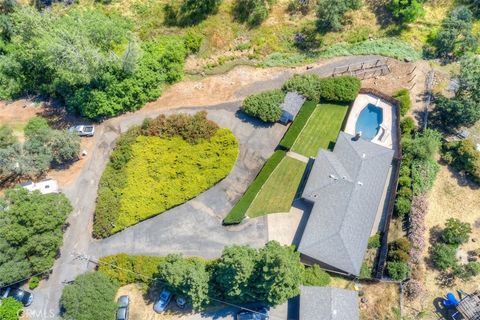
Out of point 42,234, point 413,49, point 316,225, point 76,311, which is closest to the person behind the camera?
point 76,311

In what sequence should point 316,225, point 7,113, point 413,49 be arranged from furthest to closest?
1. point 413,49
2. point 7,113
3. point 316,225

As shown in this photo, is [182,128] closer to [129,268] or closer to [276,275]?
[129,268]

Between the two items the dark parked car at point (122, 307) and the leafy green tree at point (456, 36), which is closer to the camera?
the dark parked car at point (122, 307)

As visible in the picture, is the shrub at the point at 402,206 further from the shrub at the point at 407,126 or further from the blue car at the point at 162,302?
the blue car at the point at 162,302

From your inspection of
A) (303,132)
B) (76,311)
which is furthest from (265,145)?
(76,311)


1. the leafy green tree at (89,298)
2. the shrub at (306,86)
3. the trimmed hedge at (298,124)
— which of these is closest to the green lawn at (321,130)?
the trimmed hedge at (298,124)

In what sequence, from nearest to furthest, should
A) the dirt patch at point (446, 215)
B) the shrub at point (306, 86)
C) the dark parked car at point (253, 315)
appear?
the dark parked car at point (253, 315), the dirt patch at point (446, 215), the shrub at point (306, 86)

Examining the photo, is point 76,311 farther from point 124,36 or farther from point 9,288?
point 124,36
